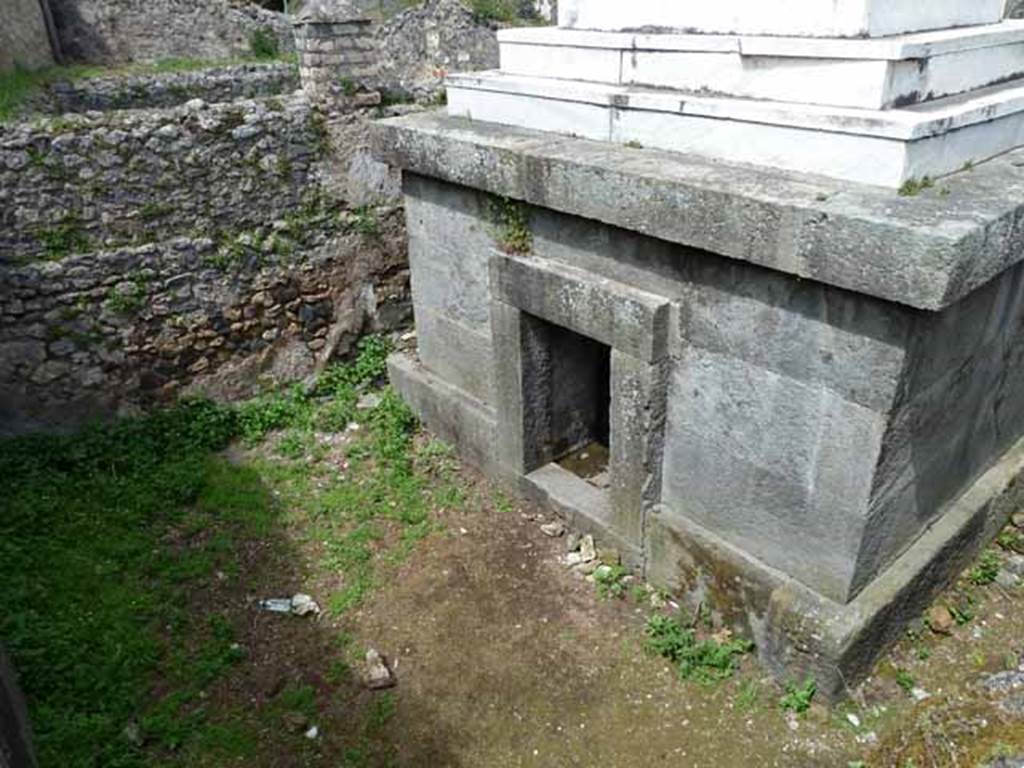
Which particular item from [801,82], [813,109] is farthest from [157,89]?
[813,109]

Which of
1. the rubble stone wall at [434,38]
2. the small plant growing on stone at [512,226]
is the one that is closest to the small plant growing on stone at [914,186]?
the small plant growing on stone at [512,226]

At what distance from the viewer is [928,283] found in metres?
2.70

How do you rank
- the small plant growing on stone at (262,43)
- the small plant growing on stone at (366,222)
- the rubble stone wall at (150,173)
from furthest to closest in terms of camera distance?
the small plant growing on stone at (262,43) → the small plant growing on stone at (366,222) → the rubble stone wall at (150,173)

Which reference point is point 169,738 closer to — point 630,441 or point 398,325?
point 630,441

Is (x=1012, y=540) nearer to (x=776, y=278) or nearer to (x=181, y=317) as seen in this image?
(x=776, y=278)

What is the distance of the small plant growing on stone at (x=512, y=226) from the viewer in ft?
14.5

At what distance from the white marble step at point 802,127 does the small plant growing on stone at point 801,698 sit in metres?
2.21

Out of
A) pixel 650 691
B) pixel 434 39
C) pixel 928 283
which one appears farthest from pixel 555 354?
pixel 434 39

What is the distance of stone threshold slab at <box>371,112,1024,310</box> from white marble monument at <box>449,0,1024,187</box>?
105mm

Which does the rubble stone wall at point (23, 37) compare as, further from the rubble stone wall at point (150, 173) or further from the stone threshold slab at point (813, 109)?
the stone threshold slab at point (813, 109)

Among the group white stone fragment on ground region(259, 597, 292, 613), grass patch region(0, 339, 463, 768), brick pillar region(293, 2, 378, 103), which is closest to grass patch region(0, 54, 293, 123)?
brick pillar region(293, 2, 378, 103)

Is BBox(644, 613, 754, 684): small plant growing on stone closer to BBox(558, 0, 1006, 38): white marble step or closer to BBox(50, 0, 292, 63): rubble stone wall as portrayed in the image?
BBox(558, 0, 1006, 38): white marble step

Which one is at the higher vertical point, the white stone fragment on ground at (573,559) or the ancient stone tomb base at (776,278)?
the ancient stone tomb base at (776,278)

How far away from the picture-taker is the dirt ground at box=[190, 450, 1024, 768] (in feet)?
11.5
